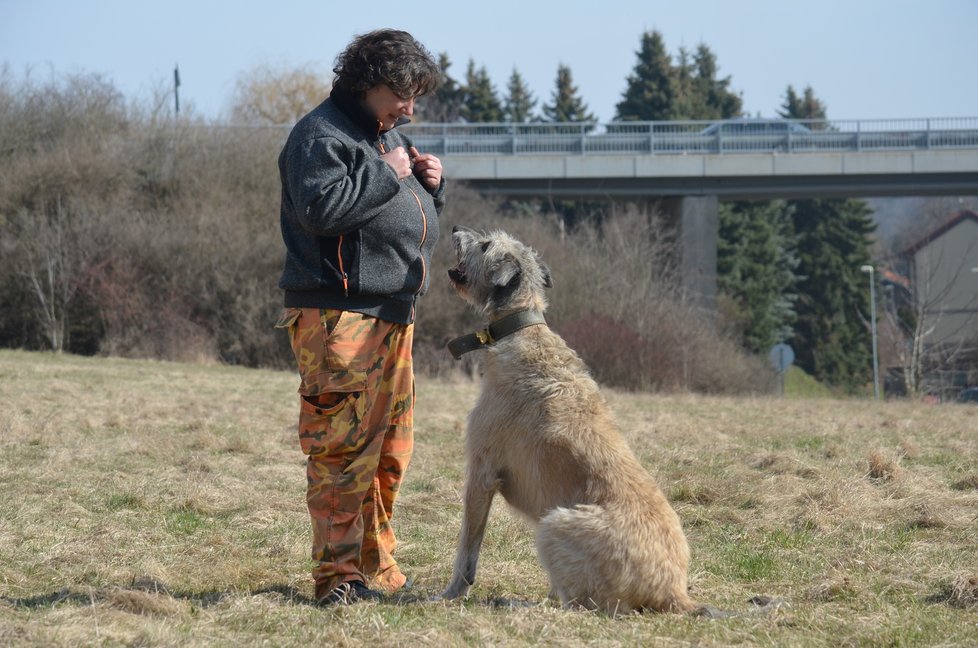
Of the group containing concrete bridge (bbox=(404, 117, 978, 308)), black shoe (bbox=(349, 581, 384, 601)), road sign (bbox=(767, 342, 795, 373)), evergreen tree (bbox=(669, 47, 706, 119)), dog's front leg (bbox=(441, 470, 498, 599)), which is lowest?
road sign (bbox=(767, 342, 795, 373))

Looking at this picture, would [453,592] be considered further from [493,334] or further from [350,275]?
[350,275]

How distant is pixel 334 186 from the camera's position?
449cm

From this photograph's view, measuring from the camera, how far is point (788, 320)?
2133 inches

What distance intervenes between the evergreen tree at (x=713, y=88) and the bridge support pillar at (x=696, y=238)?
18.9m

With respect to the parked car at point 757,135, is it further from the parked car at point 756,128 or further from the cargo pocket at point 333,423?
the cargo pocket at point 333,423

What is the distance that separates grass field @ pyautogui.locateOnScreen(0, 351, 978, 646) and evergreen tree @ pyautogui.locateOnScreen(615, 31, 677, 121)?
4374cm

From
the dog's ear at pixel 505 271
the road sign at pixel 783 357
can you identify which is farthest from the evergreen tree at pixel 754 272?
the dog's ear at pixel 505 271

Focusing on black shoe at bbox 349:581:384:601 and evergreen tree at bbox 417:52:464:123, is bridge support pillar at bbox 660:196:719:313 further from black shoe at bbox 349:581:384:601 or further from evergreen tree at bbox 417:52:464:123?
black shoe at bbox 349:581:384:601

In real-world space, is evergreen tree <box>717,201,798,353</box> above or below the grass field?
above

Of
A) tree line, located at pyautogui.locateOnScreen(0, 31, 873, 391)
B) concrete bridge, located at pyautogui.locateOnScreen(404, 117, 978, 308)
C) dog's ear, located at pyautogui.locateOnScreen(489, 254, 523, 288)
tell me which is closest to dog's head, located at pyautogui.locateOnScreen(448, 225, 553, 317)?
dog's ear, located at pyautogui.locateOnScreen(489, 254, 523, 288)

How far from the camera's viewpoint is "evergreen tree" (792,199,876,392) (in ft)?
178

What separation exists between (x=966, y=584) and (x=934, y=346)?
4292cm

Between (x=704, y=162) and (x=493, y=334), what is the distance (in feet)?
114

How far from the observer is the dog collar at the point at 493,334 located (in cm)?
525
